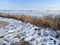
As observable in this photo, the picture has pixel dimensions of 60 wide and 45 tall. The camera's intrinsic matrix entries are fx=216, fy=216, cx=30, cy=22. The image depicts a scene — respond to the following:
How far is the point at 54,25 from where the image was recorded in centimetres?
970

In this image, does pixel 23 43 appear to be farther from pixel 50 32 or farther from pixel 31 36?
pixel 50 32

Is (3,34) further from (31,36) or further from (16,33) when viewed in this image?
(31,36)

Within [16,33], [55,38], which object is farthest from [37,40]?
[16,33]

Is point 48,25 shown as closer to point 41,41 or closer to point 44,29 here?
point 44,29

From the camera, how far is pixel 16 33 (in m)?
9.18

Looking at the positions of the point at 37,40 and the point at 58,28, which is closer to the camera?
the point at 37,40

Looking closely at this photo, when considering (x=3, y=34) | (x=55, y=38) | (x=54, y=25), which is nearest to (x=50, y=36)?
(x=55, y=38)

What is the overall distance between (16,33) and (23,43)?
1.21 metres

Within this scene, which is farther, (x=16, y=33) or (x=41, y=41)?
(x=16, y=33)

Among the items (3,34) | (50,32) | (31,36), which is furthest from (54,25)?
(3,34)

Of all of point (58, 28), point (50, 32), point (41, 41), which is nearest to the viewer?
point (41, 41)

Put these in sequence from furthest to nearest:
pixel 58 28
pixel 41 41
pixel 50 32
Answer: pixel 58 28 → pixel 50 32 → pixel 41 41

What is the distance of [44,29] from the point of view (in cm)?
916

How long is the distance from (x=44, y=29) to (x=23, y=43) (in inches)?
58.2
